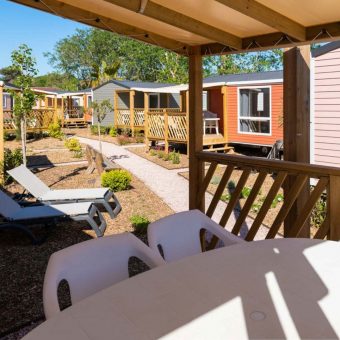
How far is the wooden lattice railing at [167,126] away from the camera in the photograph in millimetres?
12641

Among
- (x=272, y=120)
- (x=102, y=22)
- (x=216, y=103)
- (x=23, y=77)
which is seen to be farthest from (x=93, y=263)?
(x=216, y=103)

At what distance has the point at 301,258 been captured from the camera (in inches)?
68.5

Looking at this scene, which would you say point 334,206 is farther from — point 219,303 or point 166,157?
point 166,157

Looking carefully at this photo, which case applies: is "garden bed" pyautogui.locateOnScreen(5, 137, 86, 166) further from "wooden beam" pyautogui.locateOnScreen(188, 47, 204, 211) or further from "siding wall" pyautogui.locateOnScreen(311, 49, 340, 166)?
"wooden beam" pyautogui.locateOnScreen(188, 47, 204, 211)

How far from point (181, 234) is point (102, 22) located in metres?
1.89

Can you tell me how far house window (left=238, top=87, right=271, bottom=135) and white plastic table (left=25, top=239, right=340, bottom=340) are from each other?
1162 centimetres

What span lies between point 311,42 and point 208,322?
2473 mm

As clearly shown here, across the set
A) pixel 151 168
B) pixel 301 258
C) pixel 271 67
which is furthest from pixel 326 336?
pixel 271 67

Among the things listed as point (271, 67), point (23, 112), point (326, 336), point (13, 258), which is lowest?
point (13, 258)

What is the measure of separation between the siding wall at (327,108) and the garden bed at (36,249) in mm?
3155

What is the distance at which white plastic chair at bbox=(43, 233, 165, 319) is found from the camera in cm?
168

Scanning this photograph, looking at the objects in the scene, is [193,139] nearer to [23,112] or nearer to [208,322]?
[208,322]

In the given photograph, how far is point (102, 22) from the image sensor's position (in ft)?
10.4

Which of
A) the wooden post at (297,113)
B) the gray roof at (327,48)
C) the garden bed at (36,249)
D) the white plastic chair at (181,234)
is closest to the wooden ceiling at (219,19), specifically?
the wooden post at (297,113)
